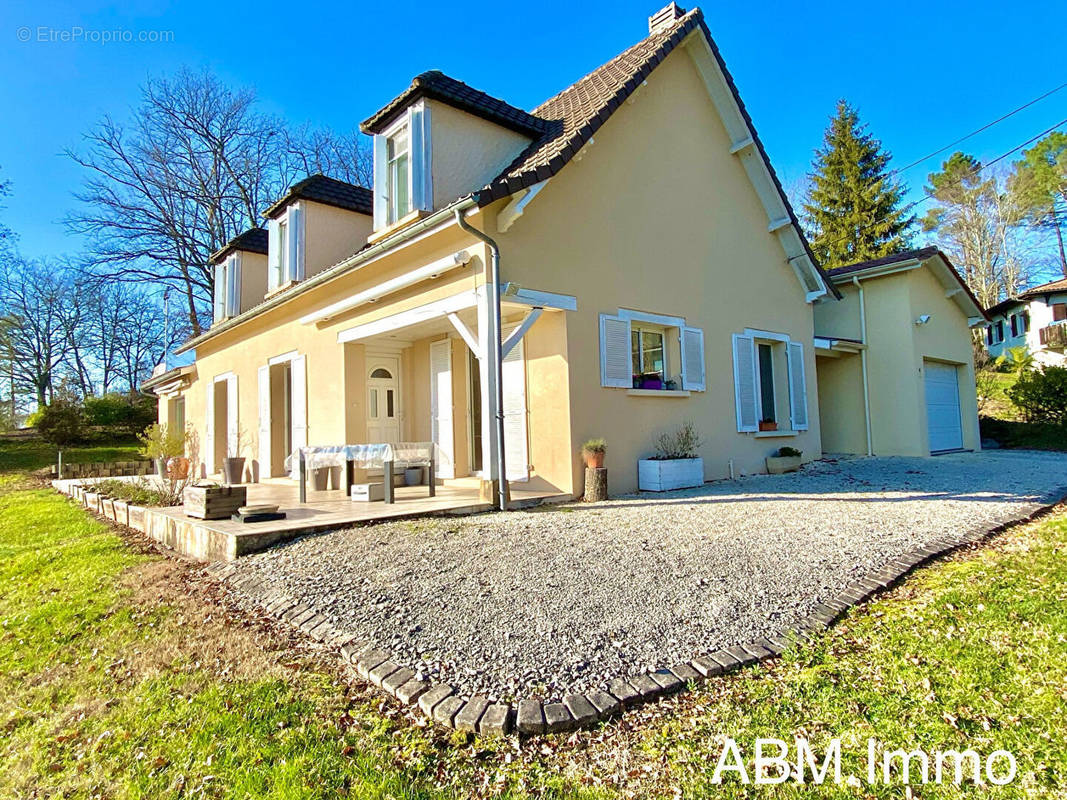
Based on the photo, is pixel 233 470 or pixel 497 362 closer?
pixel 497 362

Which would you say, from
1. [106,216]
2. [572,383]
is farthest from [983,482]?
[106,216]

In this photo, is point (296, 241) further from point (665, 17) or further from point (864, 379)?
point (864, 379)

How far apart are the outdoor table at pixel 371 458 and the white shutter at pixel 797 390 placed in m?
7.38

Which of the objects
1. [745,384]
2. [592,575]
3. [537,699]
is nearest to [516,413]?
[592,575]

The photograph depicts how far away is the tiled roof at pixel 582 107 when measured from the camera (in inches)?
261

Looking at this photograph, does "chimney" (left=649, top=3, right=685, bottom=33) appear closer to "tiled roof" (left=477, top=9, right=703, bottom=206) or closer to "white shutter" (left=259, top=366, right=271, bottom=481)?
"tiled roof" (left=477, top=9, right=703, bottom=206)

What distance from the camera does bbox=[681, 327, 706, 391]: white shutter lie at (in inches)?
354

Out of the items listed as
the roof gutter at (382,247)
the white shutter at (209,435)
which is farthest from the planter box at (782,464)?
the white shutter at (209,435)

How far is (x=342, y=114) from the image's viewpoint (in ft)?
72.3

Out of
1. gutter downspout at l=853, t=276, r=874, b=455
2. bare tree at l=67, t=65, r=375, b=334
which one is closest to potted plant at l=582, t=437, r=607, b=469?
gutter downspout at l=853, t=276, r=874, b=455

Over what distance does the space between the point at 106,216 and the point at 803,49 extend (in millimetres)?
23578

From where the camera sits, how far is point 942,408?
13.8 meters

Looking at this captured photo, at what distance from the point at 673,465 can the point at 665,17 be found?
8136mm

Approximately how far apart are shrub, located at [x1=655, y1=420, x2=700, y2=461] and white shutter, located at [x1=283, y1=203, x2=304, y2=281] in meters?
7.63
